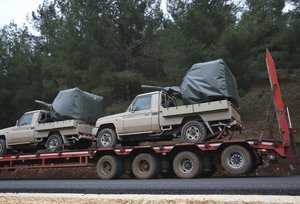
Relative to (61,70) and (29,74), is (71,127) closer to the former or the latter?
(61,70)

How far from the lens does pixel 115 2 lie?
79.7ft

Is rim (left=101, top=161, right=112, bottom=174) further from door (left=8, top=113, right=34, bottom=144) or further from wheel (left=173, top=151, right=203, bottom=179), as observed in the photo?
door (left=8, top=113, right=34, bottom=144)

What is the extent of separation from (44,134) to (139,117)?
14.6ft

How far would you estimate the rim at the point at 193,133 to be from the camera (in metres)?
11.9

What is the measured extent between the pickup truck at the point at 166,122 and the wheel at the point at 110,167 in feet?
1.99

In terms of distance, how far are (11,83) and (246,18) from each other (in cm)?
1781

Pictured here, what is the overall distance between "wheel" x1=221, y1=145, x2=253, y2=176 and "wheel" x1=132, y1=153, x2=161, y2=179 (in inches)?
84.7

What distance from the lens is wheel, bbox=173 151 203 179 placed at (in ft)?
37.5

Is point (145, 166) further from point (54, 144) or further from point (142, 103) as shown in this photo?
point (54, 144)

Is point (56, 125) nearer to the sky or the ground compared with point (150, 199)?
nearer to the sky

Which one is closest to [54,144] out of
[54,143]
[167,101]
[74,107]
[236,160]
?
[54,143]

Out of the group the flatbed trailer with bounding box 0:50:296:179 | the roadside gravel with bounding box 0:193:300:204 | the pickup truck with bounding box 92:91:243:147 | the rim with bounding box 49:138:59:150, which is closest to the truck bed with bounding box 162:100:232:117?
the pickup truck with bounding box 92:91:243:147

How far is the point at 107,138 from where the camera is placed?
536 inches

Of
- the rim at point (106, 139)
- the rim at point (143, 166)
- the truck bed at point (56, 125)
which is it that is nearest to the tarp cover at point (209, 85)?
the rim at point (143, 166)
